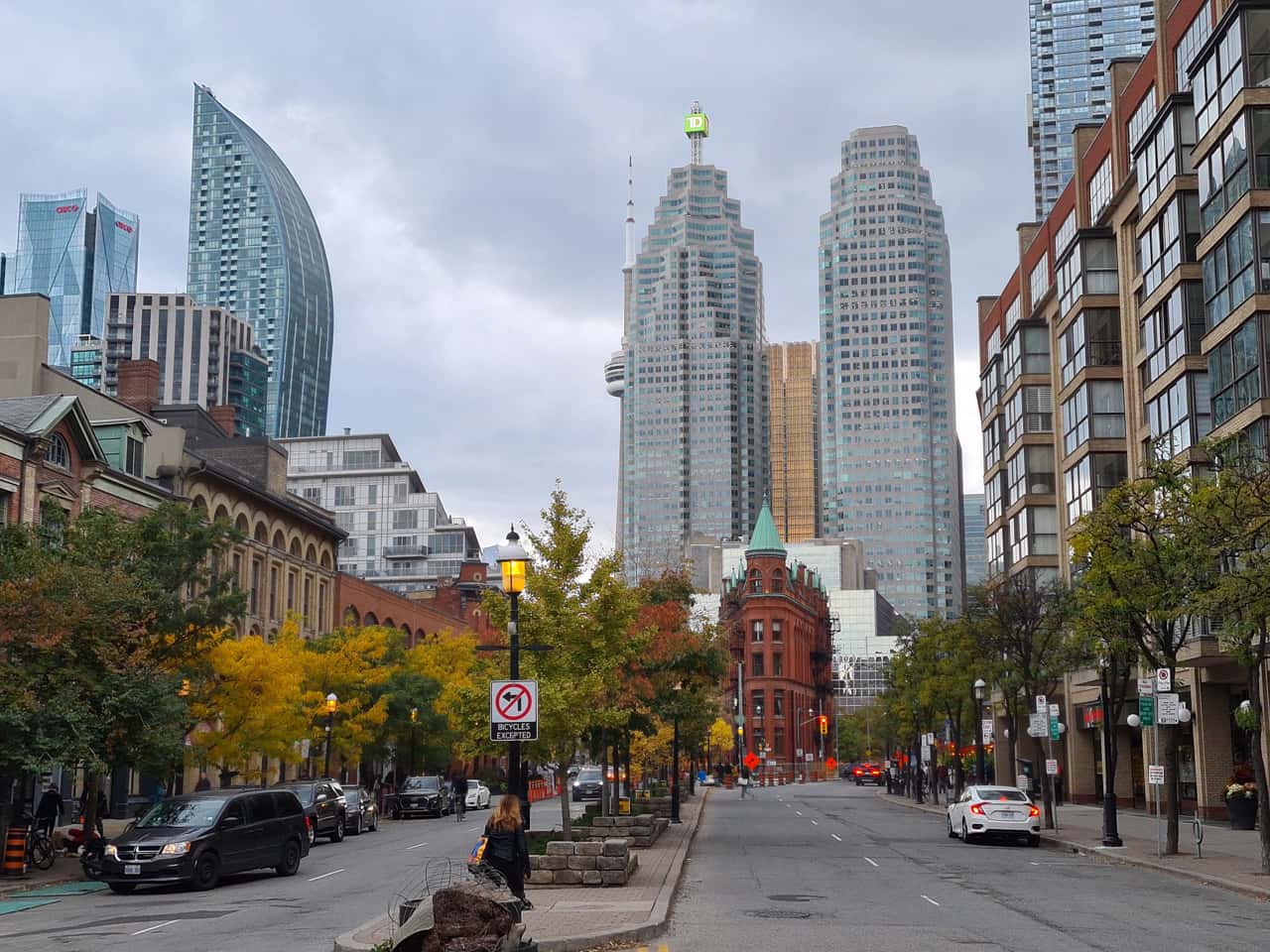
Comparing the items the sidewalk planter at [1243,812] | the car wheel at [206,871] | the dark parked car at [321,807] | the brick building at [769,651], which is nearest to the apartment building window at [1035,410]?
the sidewalk planter at [1243,812]

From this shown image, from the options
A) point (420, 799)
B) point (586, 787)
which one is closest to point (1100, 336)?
point (586, 787)

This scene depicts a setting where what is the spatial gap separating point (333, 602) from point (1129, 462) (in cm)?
4032

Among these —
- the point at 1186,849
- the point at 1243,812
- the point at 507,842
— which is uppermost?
the point at 507,842

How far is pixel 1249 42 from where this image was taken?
36.4 m

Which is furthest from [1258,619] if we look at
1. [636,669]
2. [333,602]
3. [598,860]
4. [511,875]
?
[333,602]

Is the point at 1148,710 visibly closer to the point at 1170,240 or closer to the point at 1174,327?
the point at 1174,327

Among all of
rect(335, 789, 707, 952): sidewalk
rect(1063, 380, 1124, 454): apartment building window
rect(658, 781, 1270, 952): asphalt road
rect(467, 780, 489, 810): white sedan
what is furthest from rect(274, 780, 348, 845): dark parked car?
rect(1063, 380, 1124, 454): apartment building window

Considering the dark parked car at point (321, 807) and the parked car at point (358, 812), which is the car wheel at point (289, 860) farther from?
the parked car at point (358, 812)

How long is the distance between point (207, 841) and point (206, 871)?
55 centimetres

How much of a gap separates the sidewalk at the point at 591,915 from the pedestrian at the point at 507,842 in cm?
71

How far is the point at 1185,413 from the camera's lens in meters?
42.5

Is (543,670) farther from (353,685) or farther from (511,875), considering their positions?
(353,685)

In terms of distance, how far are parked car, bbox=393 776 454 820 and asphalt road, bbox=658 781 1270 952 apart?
77.9ft

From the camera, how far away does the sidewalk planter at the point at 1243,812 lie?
39250mm
